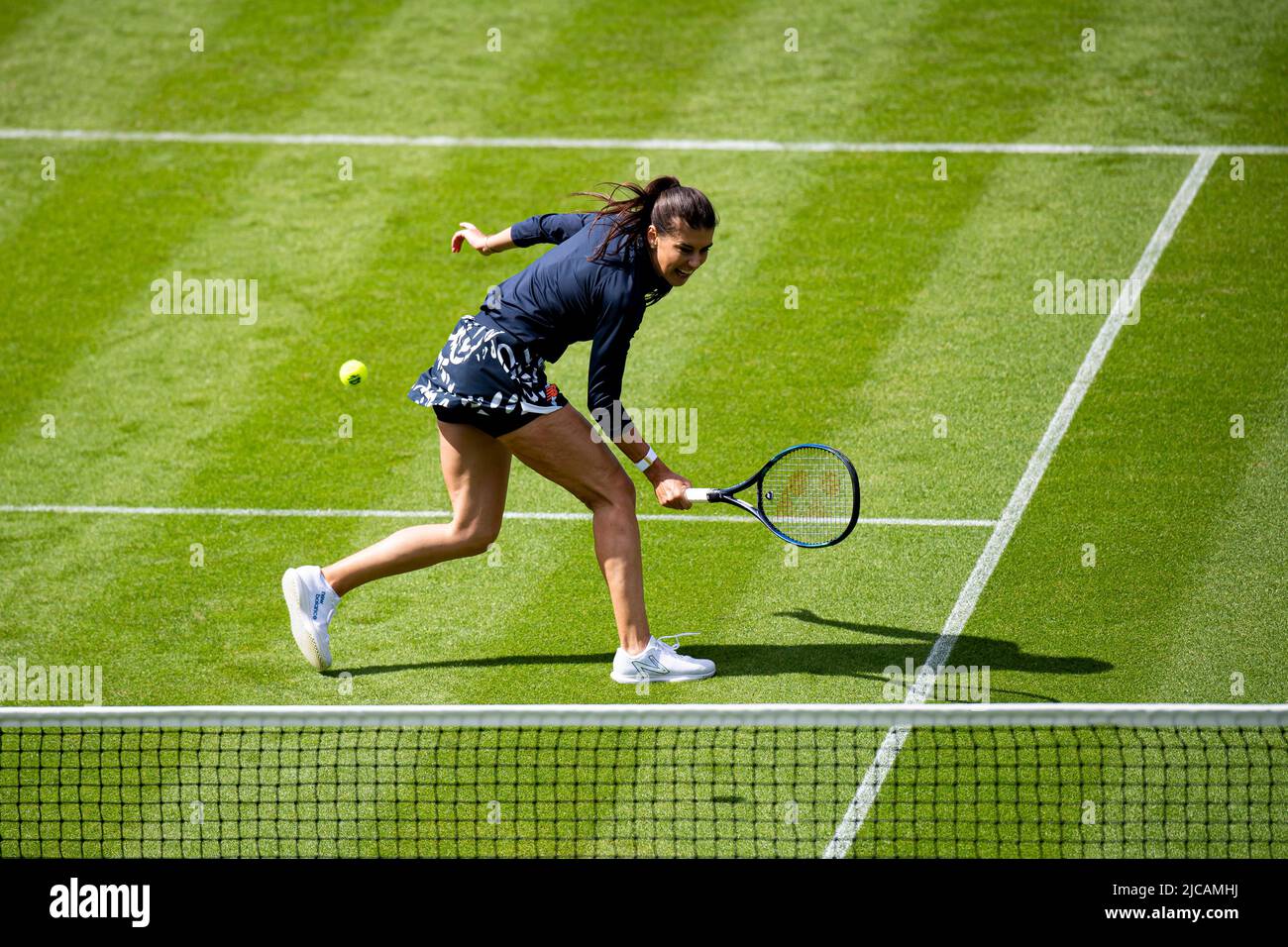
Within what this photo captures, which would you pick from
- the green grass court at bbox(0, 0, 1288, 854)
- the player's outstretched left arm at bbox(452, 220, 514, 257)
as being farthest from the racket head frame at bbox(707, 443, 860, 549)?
the player's outstretched left arm at bbox(452, 220, 514, 257)

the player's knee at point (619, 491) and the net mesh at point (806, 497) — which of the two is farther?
the net mesh at point (806, 497)

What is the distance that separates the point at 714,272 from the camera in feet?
39.5

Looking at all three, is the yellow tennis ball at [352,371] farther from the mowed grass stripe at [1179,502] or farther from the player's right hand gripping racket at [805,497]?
the mowed grass stripe at [1179,502]

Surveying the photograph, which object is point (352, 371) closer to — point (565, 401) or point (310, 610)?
point (310, 610)

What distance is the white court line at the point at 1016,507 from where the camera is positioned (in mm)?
6652

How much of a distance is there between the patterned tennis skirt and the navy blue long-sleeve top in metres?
0.09

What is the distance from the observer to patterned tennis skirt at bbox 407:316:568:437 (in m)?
7.21

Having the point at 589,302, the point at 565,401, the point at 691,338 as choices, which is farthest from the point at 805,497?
the point at 691,338

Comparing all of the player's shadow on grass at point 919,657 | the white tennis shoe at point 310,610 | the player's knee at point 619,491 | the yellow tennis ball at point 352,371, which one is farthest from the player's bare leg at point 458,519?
the yellow tennis ball at point 352,371

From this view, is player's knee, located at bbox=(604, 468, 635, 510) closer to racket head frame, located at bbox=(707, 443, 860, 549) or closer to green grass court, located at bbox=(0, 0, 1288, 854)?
racket head frame, located at bbox=(707, 443, 860, 549)

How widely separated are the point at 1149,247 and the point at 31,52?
1064cm

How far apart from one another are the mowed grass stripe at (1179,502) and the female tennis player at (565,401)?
1.90 metres
